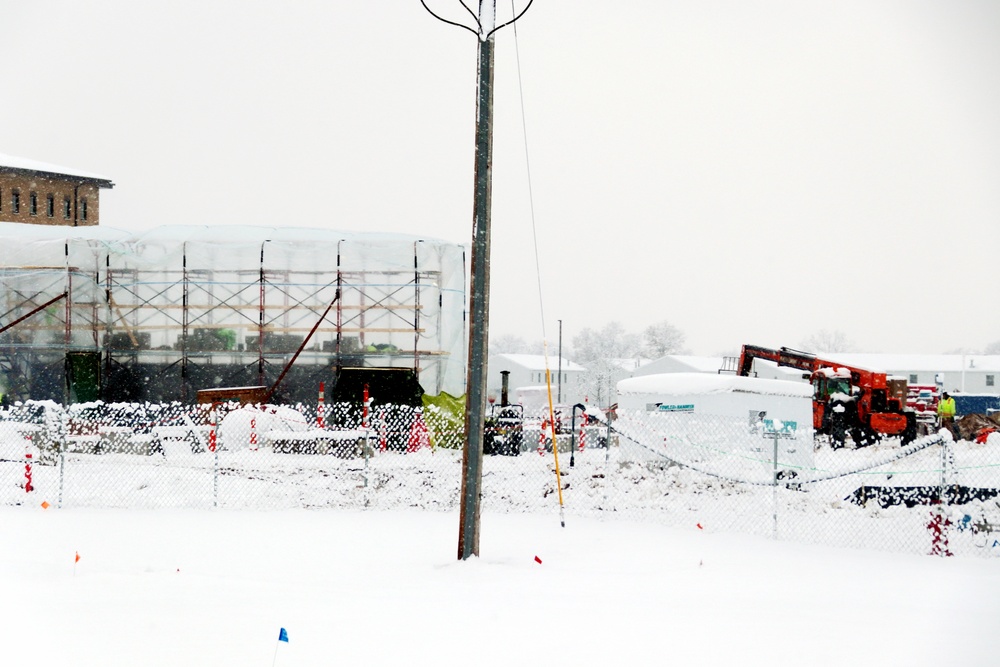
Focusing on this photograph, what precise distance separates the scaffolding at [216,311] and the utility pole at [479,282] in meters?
17.6

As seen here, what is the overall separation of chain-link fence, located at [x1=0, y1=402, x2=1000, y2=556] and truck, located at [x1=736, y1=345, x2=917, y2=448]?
13.2 ft

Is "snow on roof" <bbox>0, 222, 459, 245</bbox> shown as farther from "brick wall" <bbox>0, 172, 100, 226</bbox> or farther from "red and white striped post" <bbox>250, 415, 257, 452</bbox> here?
"brick wall" <bbox>0, 172, 100, 226</bbox>

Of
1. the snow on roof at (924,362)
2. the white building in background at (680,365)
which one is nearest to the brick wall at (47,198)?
the white building in background at (680,365)

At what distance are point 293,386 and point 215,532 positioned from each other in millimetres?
16075

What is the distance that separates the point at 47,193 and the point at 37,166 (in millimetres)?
1849

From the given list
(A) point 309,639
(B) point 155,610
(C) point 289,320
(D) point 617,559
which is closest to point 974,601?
(D) point 617,559

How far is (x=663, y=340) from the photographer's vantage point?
11212cm

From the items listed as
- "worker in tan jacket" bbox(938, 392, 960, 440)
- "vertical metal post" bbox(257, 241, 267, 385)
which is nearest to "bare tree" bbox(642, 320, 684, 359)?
"worker in tan jacket" bbox(938, 392, 960, 440)

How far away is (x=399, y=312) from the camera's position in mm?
28016

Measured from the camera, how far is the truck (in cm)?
2891

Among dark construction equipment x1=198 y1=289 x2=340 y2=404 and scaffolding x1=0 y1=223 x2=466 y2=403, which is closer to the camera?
dark construction equipment x1=198 y1=289 x2=340 y2=404

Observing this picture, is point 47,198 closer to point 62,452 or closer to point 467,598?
point 62,452

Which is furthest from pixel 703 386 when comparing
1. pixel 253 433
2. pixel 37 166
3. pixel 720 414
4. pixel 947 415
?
pixel 37 166

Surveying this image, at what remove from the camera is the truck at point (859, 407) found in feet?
94.8
